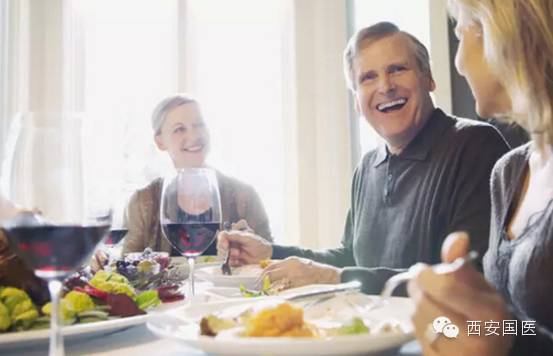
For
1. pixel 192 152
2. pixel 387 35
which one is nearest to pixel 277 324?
pixel 387 35

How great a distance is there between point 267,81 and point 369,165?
5.30ft

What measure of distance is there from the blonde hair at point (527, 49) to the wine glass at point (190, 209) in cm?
48

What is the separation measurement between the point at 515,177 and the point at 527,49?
Result: 23 cm

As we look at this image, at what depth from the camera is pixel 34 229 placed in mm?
468

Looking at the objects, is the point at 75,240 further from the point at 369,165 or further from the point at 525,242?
the point at 369,165

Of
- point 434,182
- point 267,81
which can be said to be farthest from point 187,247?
point 267,81

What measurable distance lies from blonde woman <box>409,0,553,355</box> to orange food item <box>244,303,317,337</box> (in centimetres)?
14

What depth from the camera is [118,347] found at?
578 millimetres

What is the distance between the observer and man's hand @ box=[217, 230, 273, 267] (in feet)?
4.22

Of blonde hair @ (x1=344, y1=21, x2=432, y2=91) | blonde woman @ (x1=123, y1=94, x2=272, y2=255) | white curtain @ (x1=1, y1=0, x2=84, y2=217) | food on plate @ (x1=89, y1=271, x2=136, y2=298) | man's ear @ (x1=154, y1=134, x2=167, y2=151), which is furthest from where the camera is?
white curtain @ (x1=1, y1=0, x2=84, y2=217)

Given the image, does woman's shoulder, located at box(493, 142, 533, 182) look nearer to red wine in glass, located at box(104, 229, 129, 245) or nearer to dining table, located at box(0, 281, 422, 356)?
dining table, located at box(0, 281, 422, 356)

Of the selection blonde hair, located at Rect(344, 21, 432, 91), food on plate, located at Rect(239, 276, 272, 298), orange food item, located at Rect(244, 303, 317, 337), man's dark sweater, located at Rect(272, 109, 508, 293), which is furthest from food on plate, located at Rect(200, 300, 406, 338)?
blonde hair, located at Rect(344, 21, 432, 91)

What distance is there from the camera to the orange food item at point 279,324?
464mm

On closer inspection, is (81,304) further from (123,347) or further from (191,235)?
(191,235)
